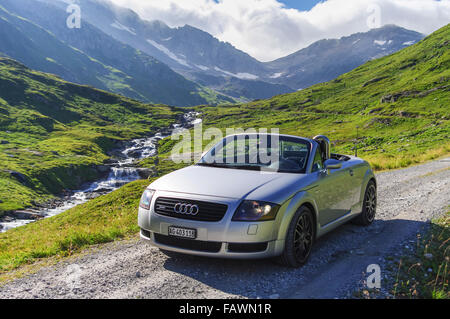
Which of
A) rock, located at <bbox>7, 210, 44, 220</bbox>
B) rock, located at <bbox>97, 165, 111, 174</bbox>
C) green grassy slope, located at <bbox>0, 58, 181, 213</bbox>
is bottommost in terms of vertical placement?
rock, located at <bbox>7, 210, 44, 220</bbox>

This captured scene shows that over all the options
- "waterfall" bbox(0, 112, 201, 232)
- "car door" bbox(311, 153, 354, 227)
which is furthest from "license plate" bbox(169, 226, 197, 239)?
"waterfall" bbox(0, 112, 201, 232)

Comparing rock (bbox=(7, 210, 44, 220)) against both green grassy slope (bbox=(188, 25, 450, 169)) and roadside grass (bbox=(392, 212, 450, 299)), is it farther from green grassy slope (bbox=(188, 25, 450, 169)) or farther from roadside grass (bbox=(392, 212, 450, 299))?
roadside grass (bbox=(392, 212, 450, 299))

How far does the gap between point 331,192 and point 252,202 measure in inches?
94.4

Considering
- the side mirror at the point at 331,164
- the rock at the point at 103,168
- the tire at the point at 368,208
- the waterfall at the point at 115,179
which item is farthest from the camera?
the rock at the point at 103,168

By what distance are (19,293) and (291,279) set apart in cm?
407

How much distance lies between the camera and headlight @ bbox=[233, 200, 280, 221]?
5.61 meters

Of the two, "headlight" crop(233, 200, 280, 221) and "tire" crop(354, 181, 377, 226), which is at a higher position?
"headlight" crop(233, 200, 280, 221)

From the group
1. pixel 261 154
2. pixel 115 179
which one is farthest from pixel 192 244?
pixel 115 179

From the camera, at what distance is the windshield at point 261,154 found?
7.24 meters

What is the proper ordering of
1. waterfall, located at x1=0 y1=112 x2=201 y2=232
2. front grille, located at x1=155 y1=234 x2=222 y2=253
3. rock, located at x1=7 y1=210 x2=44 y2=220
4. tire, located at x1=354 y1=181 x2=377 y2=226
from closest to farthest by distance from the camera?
front grille, located at x1=155 y1=234 x2=222 y2=253 → tire, located at x1=354 y1=181 x2=377 y2=226 → rock, located at x1=7 y1=210 x2=44 y2=220 → waterfall, located at x1=0 y1=112 x2=201 y2=232

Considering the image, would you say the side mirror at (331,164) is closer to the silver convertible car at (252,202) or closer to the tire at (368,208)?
the silver convertible car at (252,202)

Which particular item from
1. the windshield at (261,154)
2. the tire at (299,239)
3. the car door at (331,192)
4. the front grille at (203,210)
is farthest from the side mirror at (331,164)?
the front grille at (203,210)

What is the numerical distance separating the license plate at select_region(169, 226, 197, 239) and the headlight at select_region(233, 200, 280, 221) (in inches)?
27.9

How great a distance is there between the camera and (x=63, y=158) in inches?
3061
